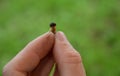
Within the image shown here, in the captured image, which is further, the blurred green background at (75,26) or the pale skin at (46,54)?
the blurred green background at (75,26)

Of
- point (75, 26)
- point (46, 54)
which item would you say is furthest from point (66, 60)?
point (75, 26)

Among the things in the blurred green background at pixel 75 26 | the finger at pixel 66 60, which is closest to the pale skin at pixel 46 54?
the finger at pixel 66 60

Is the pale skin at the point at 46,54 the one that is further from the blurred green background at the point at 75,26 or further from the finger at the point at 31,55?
the blurred green background at the point at 75,26

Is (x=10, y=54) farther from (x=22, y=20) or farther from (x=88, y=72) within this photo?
(x=88, y=72)

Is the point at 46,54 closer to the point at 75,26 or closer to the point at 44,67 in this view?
the point at 44,67

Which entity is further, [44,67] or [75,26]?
[75,26]

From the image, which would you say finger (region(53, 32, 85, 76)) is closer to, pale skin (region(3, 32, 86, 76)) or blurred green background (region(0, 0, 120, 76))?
pale skin (region(3, 32, 86, 76))
